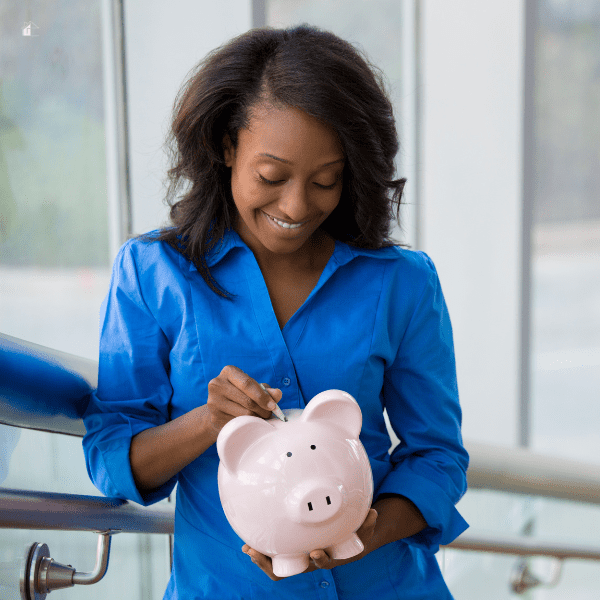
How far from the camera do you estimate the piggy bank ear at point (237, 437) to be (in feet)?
2.78

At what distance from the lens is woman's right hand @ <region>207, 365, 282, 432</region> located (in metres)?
0.88

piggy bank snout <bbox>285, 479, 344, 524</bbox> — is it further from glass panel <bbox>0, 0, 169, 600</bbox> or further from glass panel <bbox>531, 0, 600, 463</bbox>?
glass panel <bbox>531, 0, 600, 463</bbox>

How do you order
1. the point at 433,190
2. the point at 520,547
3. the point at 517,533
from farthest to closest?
1. the point at 433,190
2. the point at 517,533
3. the point at 520,547

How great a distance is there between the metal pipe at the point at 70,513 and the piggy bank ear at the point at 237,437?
0.98ft

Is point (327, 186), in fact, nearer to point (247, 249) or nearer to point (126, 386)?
point (247, 249)

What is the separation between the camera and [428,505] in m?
1.09

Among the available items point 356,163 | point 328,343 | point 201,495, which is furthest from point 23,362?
point 356,163

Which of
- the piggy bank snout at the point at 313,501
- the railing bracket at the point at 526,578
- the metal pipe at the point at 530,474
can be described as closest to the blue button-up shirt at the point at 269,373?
the piggy bank snout at the point at 313,501

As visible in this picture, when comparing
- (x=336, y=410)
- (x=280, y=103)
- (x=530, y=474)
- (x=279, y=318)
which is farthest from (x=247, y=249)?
(x=530, y=474)

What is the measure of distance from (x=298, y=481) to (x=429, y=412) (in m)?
0.37

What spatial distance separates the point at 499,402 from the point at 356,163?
3.38 meters

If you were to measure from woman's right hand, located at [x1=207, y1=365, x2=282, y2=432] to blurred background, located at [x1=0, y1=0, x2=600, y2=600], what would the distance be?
443 mm

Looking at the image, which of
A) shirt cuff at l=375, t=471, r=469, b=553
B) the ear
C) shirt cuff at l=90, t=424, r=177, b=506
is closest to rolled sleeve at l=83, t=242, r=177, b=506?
shirt cuff at l=90, t=424, r=177, b=506

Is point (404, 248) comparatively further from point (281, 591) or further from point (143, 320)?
point (281, 591)
